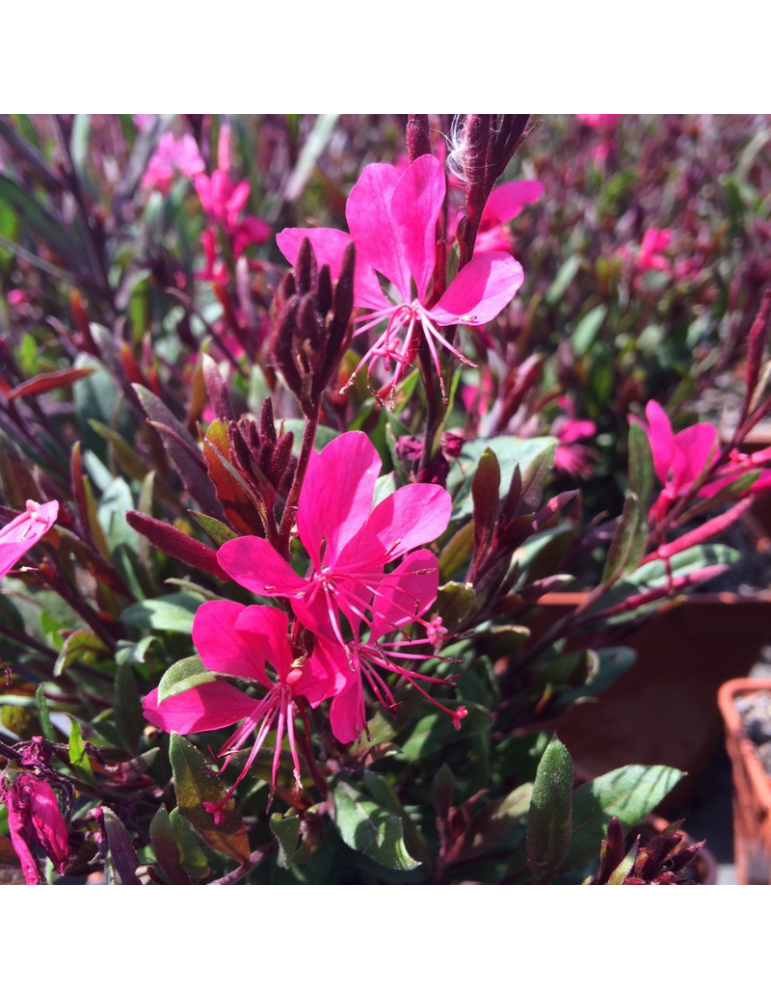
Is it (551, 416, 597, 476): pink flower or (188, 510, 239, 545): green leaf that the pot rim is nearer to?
(551, 416, 597, 476): pink flower

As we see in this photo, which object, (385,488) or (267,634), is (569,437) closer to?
(385,488)

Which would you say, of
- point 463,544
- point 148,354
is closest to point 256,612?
point 463,544

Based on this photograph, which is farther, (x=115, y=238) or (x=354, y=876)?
(x=115, y=238)

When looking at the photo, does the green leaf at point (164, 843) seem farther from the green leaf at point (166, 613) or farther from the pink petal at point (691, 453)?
the pink petal at point (691, 453)

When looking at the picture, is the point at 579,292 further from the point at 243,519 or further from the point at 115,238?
the point at 243,519

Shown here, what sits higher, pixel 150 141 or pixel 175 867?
pixel 150 141

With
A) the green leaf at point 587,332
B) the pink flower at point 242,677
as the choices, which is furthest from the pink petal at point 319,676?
the green leaf at point 587,332
